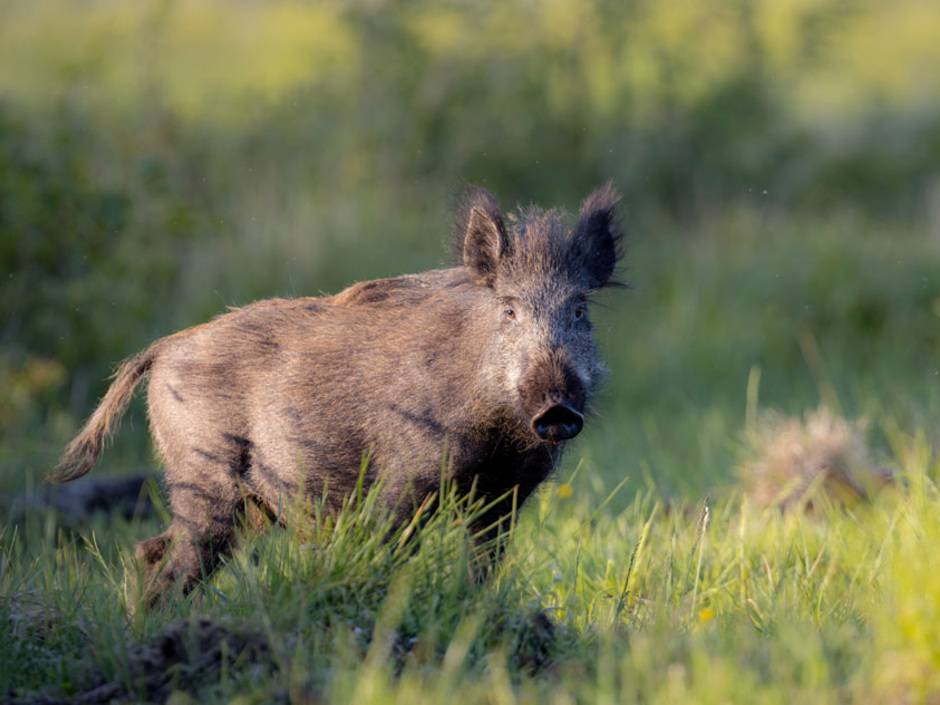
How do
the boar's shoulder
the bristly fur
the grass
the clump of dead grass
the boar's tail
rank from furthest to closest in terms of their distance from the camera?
the clump of dead grass
the boar's tail
the boar's shoulder
the bristly fur
the grass

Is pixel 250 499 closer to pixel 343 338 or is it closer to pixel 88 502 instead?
pixel 343 338

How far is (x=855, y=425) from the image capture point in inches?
327

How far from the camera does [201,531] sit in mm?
5867

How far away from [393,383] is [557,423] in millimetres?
Result: 810

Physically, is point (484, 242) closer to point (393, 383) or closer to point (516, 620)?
point (393, 383)

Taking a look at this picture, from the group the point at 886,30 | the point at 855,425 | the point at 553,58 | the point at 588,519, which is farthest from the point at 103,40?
the point at 886,30

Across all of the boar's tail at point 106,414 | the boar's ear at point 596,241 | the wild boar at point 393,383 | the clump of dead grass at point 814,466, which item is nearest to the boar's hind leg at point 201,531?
the wild boar at point 393,383

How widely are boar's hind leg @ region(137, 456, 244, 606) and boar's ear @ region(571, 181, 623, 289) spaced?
1.71 metres

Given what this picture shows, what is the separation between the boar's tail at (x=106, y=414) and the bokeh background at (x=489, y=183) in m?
2.40

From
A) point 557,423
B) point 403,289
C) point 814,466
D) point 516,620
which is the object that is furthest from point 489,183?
point 516,620

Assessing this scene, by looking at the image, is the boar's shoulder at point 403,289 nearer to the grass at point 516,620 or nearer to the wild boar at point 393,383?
the wild boar at point 393,383

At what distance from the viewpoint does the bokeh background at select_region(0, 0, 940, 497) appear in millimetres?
10047

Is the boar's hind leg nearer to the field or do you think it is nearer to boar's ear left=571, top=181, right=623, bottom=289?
the field

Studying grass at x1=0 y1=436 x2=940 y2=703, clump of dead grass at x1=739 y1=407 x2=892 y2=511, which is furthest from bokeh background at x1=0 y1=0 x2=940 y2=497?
grass at x1=0 y1=436 x2=940 y2=703
